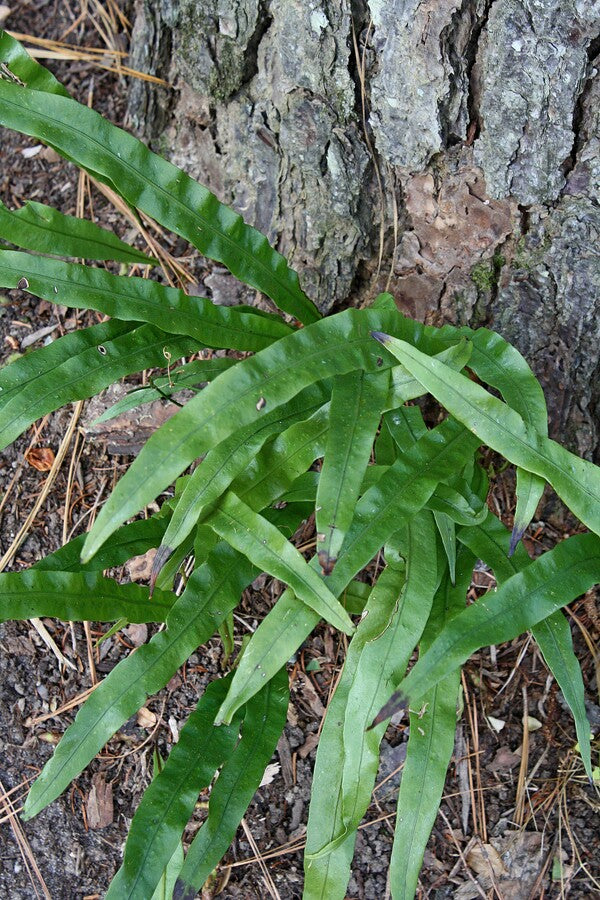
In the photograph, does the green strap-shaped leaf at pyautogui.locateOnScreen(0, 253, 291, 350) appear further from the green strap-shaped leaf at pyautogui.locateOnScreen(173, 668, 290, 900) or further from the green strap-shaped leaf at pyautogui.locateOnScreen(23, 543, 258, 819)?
the green strap-shaped leaf at pyautogui.locateOnScreen(173, 668, 290, 900)

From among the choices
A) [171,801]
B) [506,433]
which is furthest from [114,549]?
[506,433]

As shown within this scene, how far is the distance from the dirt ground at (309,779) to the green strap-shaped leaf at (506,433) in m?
0.41

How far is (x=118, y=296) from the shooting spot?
1.03 metres

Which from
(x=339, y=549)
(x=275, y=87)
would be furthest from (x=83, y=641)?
(x=275, y=87)

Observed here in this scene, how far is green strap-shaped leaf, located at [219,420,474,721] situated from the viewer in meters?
0.91

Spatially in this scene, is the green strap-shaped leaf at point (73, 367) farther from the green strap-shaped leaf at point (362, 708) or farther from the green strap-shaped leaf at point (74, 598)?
the green strap-shaped leaf at point (362, 708)

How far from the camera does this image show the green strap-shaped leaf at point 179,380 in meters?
1.17

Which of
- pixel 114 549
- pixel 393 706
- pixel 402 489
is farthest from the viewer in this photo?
pixel 114 549

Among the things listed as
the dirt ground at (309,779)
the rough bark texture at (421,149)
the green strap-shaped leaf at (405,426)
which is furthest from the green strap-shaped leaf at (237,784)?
the rough bark texture at (421,149)

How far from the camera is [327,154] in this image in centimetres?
126

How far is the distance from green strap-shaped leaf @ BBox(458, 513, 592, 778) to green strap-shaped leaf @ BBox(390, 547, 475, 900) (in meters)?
0.12

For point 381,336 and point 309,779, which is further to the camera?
point 309,779

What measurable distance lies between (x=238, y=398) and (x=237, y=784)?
51cm

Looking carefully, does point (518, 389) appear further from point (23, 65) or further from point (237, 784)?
point (23, 65)
